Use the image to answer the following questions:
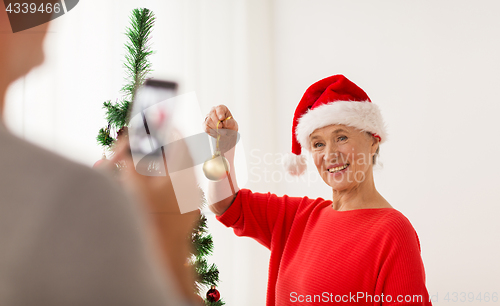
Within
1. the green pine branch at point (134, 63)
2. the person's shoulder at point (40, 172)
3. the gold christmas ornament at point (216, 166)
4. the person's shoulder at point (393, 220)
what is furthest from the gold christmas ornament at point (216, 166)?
the person's shoulder at point (40, 172)

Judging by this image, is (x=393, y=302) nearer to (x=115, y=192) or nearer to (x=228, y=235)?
(x=115, y=192)

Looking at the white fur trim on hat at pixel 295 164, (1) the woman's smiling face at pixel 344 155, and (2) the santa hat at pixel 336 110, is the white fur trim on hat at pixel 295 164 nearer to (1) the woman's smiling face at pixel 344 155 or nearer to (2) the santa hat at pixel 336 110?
(2) the santa hat at pixel 336 110

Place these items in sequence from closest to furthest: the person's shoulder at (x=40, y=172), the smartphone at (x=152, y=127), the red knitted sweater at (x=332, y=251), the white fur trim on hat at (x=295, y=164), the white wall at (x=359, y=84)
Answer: the person's shoulder at (x=40, y=172)
the smartphone at (x=152, y=127)
the red knitted sweater at (x=332, y=251)
the white fur trim on hat at (x=295, y=164)
the white wall at (x=359, y=84)

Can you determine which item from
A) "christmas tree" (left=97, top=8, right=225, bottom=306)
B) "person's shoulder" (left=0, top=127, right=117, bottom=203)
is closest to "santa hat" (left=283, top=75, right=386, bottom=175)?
"christmas tree" (left=97, top=8, right=225, bottom=306)

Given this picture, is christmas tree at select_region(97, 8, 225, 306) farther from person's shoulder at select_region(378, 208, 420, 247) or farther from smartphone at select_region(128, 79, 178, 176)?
person's shoulder at select_region(378, 208, 420, 247)

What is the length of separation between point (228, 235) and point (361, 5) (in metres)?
1.63

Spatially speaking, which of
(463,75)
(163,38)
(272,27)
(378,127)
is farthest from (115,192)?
(272,27)

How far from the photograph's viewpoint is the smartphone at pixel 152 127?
1.20 feet

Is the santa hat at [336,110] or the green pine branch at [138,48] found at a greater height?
the green pine branch at [138,48]

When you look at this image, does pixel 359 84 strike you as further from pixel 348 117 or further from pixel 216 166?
pixel 216 166

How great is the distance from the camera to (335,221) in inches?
42.9

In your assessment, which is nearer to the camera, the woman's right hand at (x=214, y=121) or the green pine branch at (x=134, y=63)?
the green pine branch at (x=134, y=63)

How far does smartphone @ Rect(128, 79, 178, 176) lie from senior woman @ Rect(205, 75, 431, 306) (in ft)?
1.03

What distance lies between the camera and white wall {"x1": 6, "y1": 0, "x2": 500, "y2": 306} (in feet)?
4.99
